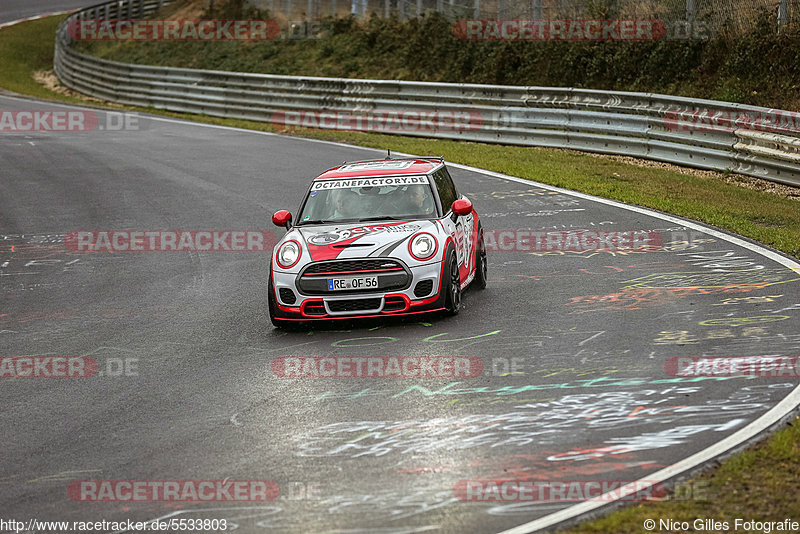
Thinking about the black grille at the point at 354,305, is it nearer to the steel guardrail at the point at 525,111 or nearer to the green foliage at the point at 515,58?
the steel guardrail at the point at 525,111

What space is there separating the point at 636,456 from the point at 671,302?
14.0 feet

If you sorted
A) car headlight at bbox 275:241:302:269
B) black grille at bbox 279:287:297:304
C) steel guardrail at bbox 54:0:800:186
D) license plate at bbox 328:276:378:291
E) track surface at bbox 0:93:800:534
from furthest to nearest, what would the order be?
steel guardrail at bbox 54:0:800:186, car headlight at bbox 275:241:302:269, black grille at bbox 279:287:297:304, license plate at bbox 328:276:378:291, track surface at bbox 0:93:800:534

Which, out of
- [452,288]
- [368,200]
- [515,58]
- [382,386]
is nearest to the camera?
[382,386]

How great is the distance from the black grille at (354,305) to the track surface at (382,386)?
0.83 feet

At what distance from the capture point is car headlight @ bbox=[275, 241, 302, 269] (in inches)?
413

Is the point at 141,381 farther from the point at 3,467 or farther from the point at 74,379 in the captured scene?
the point at 3,467

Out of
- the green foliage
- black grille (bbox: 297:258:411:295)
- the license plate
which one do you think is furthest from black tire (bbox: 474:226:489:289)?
the green foliage

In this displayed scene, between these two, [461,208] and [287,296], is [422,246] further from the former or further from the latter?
[287,296]

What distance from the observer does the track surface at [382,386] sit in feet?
21.4

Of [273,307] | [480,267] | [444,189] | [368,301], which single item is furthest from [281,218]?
[480,267]

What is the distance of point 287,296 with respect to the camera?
34.0ft

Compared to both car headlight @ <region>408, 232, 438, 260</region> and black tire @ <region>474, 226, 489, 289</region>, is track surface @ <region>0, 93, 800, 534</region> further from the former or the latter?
car headlight @ <region>408, 232, 438, 260</region>

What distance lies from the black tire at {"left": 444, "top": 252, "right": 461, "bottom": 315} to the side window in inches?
33.7

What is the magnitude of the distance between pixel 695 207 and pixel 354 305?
733 cm
